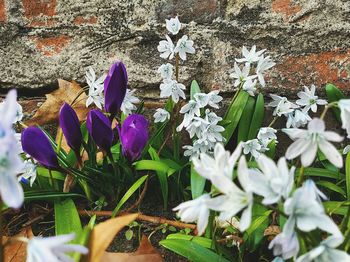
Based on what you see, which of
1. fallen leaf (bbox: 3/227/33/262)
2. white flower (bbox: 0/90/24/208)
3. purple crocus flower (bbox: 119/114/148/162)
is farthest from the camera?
purple crocus flower (bbox: 119/114/148/162)

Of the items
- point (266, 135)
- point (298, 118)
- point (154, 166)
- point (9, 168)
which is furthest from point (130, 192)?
point (9, 168)

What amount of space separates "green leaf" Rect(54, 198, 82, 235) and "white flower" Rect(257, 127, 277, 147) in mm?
558

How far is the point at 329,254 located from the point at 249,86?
94 centimetres

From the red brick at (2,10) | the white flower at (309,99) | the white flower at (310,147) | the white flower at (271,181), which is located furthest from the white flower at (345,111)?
the red brick at (2,10)

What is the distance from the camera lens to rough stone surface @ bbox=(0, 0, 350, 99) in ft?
6.39

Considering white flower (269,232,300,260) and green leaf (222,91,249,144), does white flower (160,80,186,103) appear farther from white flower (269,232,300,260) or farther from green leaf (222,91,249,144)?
white flower (269,232,300,260)

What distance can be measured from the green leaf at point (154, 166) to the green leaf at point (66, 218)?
21cm

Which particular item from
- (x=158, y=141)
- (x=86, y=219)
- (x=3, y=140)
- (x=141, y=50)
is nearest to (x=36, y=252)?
(x=3, y=140)

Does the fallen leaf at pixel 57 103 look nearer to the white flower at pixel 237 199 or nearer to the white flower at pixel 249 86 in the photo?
the white flower at pixel 249 86

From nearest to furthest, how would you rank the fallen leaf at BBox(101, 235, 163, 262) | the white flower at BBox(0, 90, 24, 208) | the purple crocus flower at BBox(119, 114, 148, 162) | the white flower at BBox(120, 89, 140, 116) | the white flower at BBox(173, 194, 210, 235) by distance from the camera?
the white flower at BBox(0, 90, 24, 208)
the white flower at BBox(173, 194, 210, 235)
the fallen leaf at BBox(101, 235, 163, 262)
the purple crocus flower at BBox(119, 114, 148, 162)
the white flower at BBox(120, 89, 140, 116)

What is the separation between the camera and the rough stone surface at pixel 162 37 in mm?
1947

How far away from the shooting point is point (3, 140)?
0.82m

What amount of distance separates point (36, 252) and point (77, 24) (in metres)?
1.30

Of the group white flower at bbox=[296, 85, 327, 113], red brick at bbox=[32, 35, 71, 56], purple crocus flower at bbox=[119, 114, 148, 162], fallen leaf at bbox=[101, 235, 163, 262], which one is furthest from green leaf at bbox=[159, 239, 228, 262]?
red brick at bbox=[32, 35, 71, 56]
